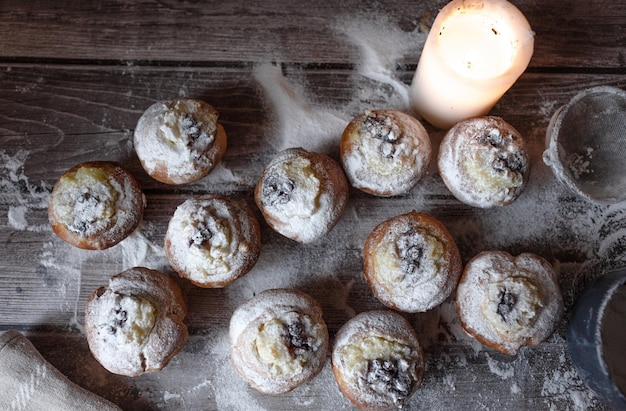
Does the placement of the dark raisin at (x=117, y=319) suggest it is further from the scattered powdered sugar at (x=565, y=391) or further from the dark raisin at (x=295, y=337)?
the scattered powdered sugar at (x=565, y=391)

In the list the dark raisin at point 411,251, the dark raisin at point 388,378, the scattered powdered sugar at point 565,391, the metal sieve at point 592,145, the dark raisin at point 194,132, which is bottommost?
the scattered powdered sugar at point 565,391

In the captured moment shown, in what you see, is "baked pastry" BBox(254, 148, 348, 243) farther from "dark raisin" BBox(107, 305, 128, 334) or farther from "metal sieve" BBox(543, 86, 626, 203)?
"metal sieve" BBox(543, 86, 626, 203)

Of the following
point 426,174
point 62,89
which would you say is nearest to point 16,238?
point 62,89

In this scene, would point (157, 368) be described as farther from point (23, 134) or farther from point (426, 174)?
point (426, 174)

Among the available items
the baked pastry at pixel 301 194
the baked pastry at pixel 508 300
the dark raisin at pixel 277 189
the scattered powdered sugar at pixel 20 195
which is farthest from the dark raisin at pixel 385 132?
the scattered powdered sugar at pixel 20 195

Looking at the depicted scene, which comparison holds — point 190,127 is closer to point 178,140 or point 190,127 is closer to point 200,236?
point 178,140

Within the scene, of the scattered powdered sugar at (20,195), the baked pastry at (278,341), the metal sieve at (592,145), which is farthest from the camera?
the scattered powdered sugar at (20,195)

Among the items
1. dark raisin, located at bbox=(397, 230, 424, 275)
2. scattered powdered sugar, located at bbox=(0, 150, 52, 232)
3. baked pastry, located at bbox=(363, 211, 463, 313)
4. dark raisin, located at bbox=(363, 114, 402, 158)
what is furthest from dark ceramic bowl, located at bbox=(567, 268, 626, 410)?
scattered powdered sugar, located at bbox=(0, 150, 52, 232)
